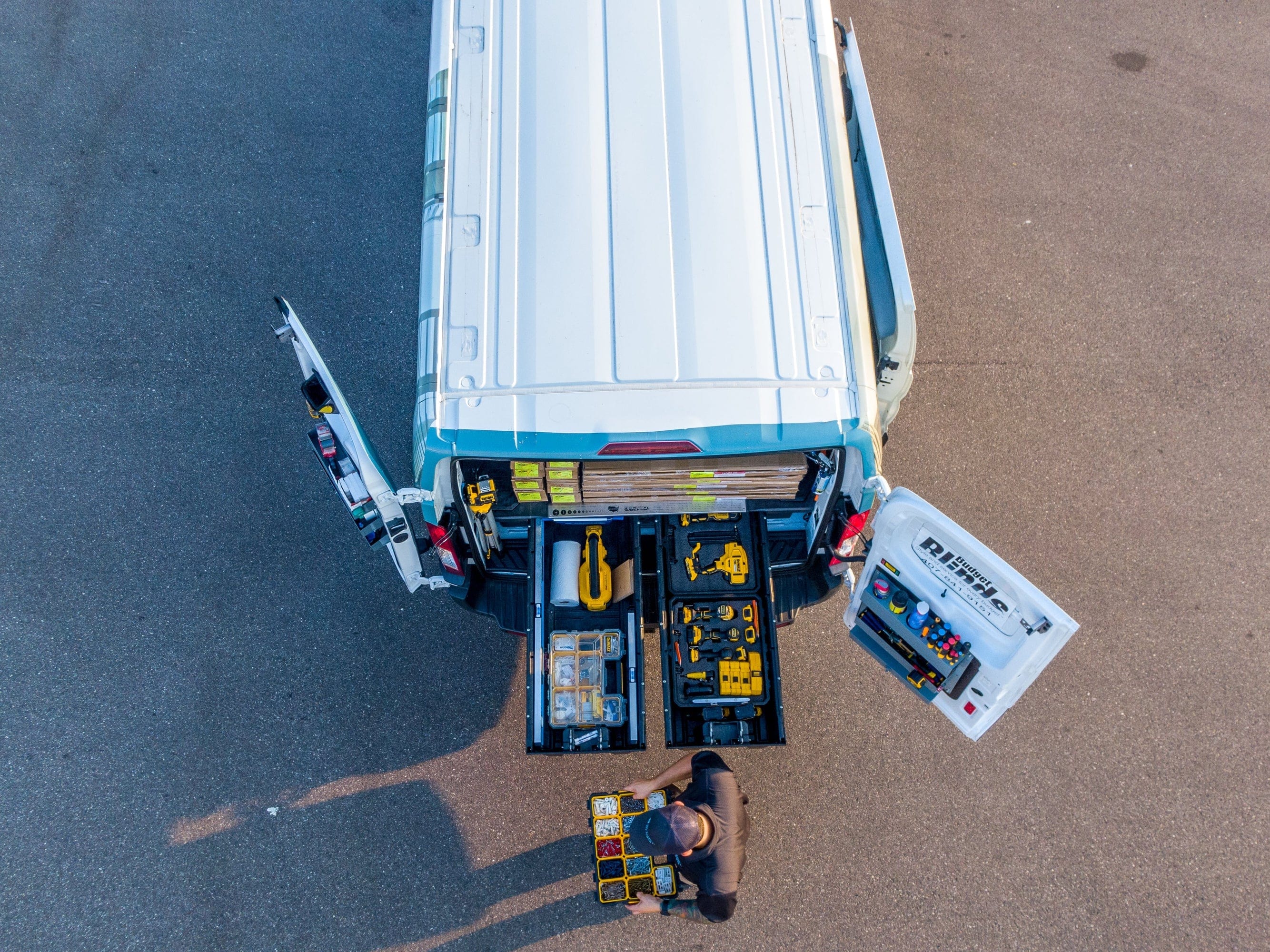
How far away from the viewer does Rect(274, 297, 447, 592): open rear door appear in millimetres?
3848

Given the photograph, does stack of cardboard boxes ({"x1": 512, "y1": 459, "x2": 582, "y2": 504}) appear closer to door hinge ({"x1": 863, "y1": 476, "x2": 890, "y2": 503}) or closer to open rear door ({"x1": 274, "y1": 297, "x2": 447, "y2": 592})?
open rear door ({"x1": 274, "y1": 297, "x2": 447, "y2": 592})

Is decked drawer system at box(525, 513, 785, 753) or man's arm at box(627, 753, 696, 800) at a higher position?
decked drawer system at box(525, 513, 785, 753)

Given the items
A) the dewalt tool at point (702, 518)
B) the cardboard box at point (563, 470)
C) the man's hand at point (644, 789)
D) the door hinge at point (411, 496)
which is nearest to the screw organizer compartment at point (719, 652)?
the dewalt tool at point (702, 518)

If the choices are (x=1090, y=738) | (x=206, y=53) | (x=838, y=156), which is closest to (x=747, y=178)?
(x=838, y=156)

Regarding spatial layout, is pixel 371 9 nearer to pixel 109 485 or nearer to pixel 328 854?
pixel 109 485

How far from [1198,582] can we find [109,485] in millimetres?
8007

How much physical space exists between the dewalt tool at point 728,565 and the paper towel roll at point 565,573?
650 mm

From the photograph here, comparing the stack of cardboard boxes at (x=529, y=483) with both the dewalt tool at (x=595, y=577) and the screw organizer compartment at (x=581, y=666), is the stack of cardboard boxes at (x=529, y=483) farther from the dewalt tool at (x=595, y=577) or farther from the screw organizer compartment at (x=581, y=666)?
the dewalt tool at (x=595, y=577)

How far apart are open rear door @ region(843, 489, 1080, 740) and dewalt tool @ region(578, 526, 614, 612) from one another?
1471mm

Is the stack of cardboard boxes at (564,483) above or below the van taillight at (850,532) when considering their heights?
above

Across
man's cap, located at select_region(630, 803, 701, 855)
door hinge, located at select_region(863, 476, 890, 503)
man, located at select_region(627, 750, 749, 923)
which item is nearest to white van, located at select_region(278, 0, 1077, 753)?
door hinge, located at select_region(863, 476, 890, 503)

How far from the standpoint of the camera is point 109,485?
18.5 feet

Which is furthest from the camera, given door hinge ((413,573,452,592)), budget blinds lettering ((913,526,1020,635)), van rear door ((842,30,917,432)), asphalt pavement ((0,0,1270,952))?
asphalt pavement ((0,0,1270,952))

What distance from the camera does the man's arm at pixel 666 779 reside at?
4695 millimetres
